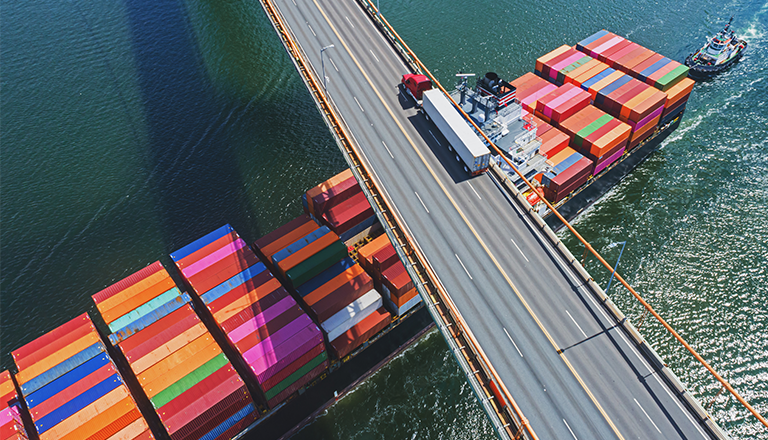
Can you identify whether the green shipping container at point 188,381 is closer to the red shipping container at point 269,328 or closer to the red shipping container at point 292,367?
the red shipping container at point 269,328

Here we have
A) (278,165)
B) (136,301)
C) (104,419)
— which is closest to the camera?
(104,419)

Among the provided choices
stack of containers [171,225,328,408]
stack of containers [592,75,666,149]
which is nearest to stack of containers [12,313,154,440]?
stack of containers [171,225,328,408]

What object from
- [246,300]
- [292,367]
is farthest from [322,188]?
[292,367]

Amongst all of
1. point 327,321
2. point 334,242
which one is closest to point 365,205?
point 334,242

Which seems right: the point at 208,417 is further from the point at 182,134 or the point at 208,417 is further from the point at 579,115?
the point at 579,115

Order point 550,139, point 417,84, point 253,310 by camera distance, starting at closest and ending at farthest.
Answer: point 253,310, point 417,84, point 550,139

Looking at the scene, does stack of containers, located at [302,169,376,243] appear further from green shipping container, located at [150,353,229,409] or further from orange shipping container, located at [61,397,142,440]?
orange shipping container, located at [61,397,142,440]

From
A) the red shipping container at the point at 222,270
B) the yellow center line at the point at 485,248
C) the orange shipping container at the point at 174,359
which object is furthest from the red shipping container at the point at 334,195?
the orange shipping container at the point at 174,359

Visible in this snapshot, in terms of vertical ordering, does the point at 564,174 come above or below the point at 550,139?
below
